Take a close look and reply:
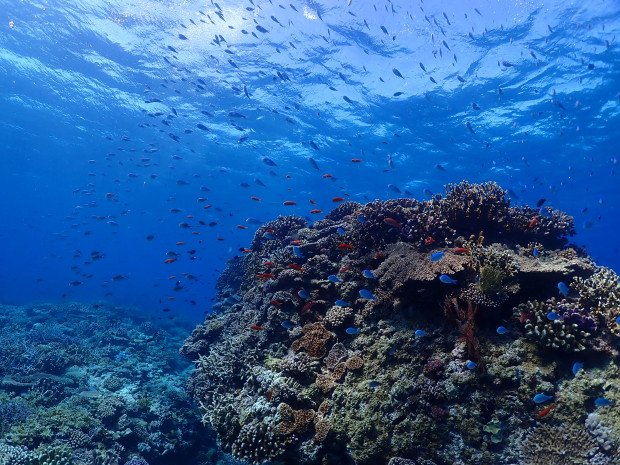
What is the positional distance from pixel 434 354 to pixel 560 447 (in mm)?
2008

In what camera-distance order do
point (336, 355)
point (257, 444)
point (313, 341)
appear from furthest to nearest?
point (313, 341) → point (336, 355) → point (257, 444)

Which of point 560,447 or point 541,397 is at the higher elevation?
point 541,397

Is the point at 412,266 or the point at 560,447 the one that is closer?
the point at 560,447

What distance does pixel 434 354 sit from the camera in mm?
5844

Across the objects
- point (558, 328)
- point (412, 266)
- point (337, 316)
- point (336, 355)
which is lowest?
point (336, 355)

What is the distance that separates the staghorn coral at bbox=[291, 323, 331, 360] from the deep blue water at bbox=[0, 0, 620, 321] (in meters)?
6.28

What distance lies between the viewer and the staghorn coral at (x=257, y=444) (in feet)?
19.3

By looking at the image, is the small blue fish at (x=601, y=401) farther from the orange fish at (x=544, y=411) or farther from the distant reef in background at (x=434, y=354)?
the orange fish at (x=544, y=411)

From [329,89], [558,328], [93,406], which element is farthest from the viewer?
[329,89]

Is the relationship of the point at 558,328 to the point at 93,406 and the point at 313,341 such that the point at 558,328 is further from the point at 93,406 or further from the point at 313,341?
the point at 93,406

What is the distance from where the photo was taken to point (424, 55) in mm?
23062

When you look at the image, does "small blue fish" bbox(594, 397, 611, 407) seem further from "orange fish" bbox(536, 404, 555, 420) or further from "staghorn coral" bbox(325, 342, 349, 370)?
"staghorn coral" bbox(325, 342, 349, 370)

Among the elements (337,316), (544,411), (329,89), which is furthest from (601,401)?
(329,89)

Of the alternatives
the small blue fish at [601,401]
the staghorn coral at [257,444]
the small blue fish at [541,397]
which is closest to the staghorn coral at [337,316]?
the staghorn coral at [257,444]
